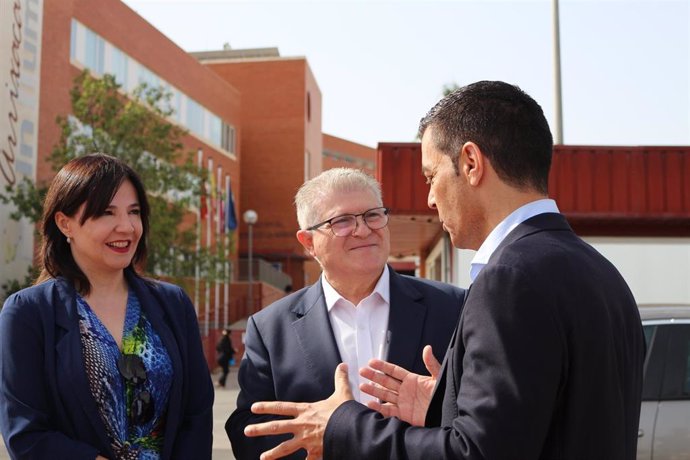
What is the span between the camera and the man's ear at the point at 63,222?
3223 millimetres

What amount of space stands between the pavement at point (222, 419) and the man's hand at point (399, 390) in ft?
12.1

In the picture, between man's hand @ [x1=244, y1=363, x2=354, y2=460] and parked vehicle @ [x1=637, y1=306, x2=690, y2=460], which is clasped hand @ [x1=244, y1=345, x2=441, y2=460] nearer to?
man's hand @ [x1=244, y1=363, x2=354, y2=460]

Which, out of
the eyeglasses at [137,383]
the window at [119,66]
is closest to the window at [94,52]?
the window at [119,66]

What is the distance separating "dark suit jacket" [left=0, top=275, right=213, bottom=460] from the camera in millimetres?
2854

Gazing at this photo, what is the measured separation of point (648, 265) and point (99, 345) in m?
11.7

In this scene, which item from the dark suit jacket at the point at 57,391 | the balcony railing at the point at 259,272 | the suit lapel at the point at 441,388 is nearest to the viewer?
the suit lapel at the point at 441,388

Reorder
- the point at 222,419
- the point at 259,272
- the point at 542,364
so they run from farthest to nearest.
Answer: the point at 259,272, the point at 222,419, the point at 542,364

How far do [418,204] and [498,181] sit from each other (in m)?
11.3

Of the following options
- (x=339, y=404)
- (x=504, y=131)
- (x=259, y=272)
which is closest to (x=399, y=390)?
(x=339, y=404)

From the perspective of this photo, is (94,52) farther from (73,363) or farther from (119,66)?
(73,363)

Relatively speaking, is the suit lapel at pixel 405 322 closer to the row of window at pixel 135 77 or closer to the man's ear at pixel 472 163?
the man's ear at pixel 472 163

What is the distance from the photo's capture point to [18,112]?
22.0 m

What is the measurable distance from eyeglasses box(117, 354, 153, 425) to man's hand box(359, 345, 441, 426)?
1.07 metres

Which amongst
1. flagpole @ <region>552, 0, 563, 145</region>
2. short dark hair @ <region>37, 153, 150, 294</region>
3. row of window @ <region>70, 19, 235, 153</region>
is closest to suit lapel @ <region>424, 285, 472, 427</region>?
short dark hair @ <region>37, 153, 150, 294</region>
